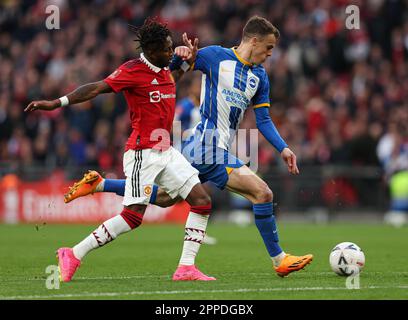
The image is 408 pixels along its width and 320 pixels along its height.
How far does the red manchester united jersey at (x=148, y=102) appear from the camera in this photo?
8.85 metres

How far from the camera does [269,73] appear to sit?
23266 millimetres

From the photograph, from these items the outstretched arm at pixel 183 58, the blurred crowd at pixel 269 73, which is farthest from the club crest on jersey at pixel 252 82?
the blurred crowd at pixel 269 73

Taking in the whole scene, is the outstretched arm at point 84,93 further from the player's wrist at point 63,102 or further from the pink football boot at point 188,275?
the pink football boot at point 188,275

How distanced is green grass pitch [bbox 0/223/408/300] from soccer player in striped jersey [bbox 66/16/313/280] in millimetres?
733

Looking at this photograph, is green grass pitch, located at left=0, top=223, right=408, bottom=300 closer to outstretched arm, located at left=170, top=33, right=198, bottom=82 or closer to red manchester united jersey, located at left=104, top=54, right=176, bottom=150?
red manchester united jersey, located at left=104, top=54, right=176, bottom=150

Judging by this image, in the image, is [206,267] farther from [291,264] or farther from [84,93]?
[84,93]

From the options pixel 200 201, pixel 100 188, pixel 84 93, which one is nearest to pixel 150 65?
pixel 84 93

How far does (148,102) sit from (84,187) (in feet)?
4.10

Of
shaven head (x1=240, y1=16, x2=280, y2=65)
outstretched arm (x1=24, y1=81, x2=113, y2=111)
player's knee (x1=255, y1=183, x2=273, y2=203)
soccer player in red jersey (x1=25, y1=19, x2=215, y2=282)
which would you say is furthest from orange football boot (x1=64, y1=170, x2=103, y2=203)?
shaven head (x1=240, y1=16, x2=280, y2=65)

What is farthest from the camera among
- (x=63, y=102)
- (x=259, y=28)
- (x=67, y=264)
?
(x=259, y=28)

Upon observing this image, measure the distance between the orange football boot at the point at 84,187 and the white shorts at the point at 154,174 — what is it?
0.77m

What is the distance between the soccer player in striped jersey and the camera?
30.3 ft
